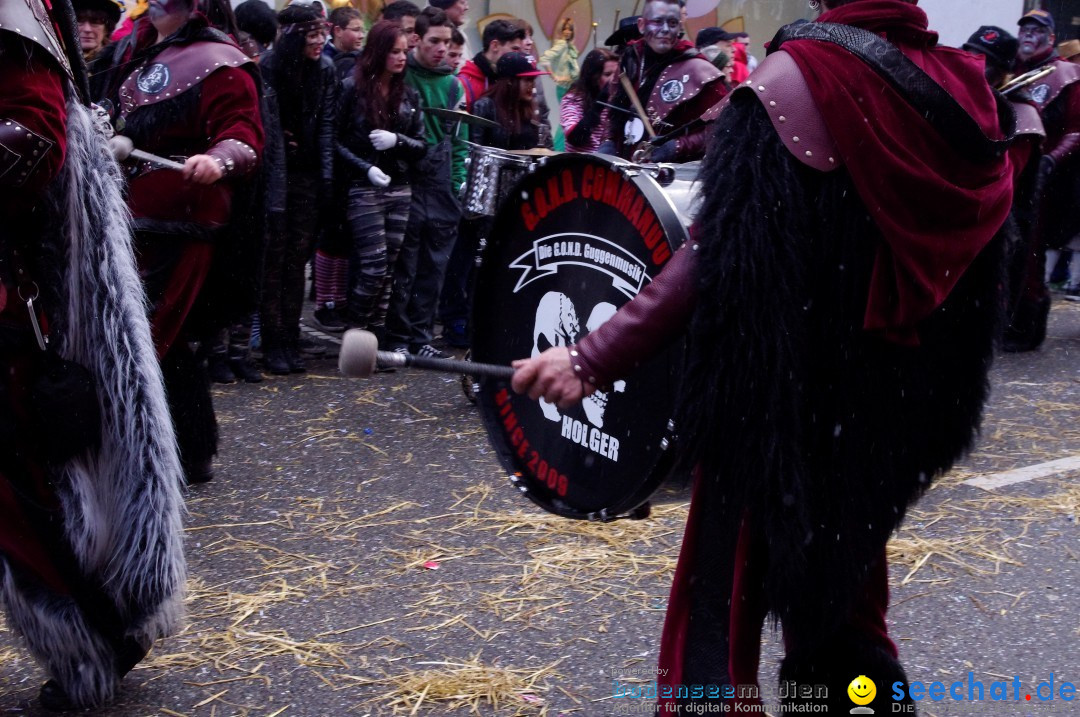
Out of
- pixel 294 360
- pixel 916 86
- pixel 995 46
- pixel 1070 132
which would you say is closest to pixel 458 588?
pixel 916 86

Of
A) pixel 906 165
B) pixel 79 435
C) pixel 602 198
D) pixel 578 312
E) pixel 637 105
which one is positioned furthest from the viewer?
pixel 637 105

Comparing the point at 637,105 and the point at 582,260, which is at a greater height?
the point at 637,105

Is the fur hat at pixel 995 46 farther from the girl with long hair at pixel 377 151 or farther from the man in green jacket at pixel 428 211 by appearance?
the girl with long hair at pixel 377 151

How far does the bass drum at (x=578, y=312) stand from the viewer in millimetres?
2434

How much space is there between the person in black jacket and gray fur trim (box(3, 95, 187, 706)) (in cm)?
358

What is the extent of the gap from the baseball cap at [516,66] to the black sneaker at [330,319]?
80.5 inches

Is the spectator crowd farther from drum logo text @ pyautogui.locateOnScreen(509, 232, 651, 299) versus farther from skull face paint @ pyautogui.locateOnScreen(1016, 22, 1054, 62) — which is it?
drum logo text @ pyautogui.locateOnScreen(509, 232, 651, 299)

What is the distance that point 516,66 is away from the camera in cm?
699

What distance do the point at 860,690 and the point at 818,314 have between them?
2.69ft

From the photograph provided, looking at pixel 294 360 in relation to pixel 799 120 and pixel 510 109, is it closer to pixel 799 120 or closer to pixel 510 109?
pixel 510 109

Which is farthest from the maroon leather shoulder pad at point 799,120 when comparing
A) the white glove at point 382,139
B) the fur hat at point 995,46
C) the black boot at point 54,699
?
the fur hat at point 995,46

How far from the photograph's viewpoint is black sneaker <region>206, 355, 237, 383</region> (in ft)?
21.7

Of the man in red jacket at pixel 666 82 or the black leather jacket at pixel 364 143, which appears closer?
the man in red jacket at pixel 666 82

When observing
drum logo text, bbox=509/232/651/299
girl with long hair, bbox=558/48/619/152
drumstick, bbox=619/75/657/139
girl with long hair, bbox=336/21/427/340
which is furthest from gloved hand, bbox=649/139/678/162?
drum logo text, bbox=509/232/651/299
